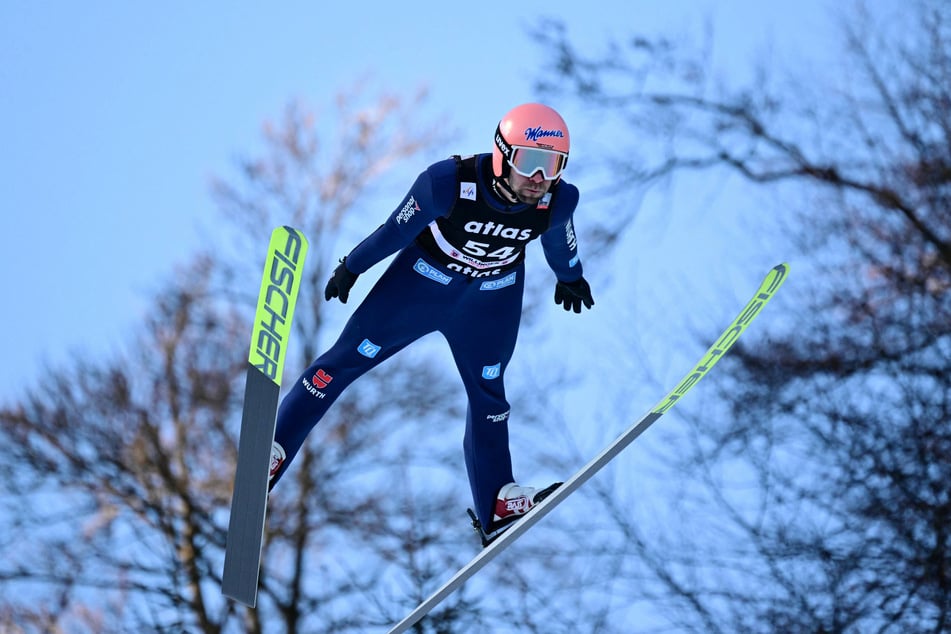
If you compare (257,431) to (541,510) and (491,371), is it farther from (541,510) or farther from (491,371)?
(541,510)

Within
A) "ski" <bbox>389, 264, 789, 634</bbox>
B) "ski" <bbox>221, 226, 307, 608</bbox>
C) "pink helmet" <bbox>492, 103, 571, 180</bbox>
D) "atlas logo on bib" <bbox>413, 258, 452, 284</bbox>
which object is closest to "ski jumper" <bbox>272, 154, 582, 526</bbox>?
"atlas logo on bib" <bbox>413, 258, 452, 284</bbox>

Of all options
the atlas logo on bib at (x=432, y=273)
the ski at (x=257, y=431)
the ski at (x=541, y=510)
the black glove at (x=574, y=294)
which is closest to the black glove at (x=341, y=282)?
the atlas logo on bib at (x=432, y=273)

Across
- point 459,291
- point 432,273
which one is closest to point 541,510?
point 459,291

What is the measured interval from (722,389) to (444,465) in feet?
9.34

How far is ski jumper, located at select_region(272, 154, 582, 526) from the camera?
5.06 meters

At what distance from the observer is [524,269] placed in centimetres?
554

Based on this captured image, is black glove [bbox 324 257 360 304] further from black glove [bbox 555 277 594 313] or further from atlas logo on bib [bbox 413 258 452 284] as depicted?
black glove [bbox 555 277 594 313]

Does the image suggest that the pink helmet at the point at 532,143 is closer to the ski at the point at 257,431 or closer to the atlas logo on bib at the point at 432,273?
the atlas logo on bib at the point at 432,273

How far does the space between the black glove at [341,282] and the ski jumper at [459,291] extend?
1.2 inches

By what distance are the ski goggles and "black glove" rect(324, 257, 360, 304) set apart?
851 millimetres

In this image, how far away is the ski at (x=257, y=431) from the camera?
477cm

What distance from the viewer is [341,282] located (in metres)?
5.23

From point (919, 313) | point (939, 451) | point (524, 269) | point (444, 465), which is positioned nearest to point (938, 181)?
point (919, 313)

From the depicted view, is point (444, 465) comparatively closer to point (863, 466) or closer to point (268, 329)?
point (863, 466)
